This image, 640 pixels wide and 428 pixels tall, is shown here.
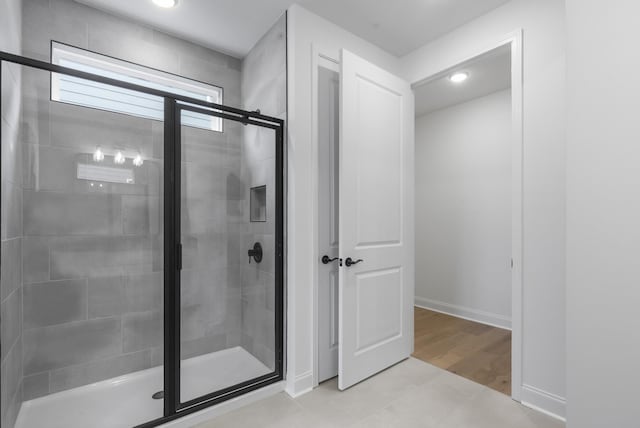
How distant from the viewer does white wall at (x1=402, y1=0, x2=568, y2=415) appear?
180 centimetres

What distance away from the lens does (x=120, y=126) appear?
2104 millimetres

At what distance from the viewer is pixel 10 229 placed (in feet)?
5.07

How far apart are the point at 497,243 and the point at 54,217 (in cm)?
408

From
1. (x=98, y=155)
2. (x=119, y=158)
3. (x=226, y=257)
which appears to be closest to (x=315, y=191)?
(x=226, y=257)

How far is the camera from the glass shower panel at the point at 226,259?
1852 millimetres

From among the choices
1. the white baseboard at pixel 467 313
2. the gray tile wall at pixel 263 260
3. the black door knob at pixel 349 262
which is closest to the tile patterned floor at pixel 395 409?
the gray tile wall at pixel 263 260

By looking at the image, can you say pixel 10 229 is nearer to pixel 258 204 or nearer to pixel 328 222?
pixel 258 204

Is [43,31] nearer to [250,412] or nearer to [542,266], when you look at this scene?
[250,412]

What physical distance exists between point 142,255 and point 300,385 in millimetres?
1487

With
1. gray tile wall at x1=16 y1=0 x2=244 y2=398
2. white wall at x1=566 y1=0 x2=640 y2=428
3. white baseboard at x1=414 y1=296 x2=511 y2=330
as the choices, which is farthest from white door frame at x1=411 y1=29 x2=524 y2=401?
gray tile wall at x1=16 y1=0 x2=244 y2=398

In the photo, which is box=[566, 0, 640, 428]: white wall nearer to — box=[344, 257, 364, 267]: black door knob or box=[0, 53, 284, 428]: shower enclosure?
box=[344, 257, 364, 267]: black door knob

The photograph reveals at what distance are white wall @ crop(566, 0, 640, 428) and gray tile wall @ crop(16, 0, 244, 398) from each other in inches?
72.4

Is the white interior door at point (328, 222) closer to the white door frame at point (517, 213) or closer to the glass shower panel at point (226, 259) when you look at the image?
the glass shower panel at point (226, 259)

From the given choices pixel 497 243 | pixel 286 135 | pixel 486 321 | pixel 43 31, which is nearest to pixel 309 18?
pixel 286 135
